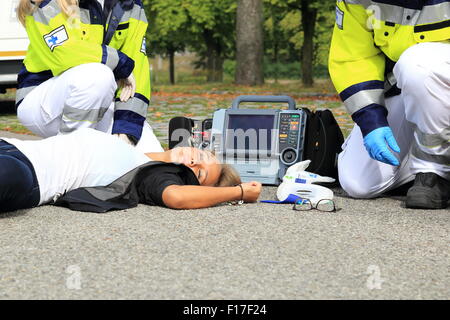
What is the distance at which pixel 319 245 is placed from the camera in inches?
112

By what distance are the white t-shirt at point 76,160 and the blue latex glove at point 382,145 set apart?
4.01ft

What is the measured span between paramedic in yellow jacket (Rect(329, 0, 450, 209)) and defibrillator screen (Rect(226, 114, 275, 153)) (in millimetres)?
542

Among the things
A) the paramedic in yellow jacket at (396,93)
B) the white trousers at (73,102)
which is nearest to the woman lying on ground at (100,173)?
the white trousers at (73,102)

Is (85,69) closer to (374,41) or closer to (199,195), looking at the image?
(199,195)

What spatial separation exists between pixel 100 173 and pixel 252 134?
125 cm

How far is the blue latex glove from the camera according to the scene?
3.77 m

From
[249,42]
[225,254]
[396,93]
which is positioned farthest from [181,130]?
[249,42]

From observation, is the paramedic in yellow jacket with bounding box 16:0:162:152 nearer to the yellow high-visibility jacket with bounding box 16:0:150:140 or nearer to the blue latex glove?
the yellow high-visibility jacket with bounding box 16:0:150:140

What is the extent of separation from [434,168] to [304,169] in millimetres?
→ 746

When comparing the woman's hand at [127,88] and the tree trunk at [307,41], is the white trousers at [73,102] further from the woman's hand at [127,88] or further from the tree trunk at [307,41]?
the tree trunk at [307,41]

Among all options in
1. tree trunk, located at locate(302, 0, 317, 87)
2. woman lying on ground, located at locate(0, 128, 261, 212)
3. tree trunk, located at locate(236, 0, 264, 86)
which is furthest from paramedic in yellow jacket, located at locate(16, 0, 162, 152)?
tree trunk, located at locate(302, 0, 317, 87)

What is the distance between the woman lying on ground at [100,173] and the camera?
3.39 metres
